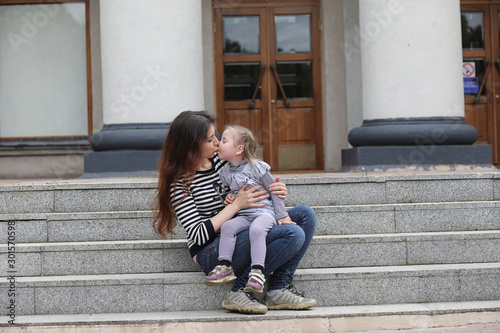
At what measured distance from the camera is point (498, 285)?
16.6ft

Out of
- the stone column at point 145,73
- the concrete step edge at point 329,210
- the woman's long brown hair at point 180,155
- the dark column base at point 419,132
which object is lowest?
the concrete step edge at point 329,210

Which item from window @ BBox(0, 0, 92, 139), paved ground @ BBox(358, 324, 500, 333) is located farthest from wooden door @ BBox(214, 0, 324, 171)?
paved ground @ BBox(358, 324, 500, 333)

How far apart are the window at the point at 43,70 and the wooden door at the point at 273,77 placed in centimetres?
223

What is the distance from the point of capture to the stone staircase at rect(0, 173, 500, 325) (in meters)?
4.96

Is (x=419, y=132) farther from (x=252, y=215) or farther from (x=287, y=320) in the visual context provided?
(x=287, y=320)

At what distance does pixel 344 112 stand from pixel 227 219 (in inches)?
250

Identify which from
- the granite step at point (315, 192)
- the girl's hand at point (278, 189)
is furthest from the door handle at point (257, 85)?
the girl's hand at point (278, 189)

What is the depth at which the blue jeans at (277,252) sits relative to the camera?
15.2ft

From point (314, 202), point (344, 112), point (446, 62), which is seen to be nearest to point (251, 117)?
point (344, 112)

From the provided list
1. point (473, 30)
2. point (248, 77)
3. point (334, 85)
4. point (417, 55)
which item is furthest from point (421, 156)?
point (473, 30)

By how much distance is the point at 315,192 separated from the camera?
6.19 metres

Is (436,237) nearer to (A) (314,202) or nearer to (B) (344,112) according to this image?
(A) (314,202)

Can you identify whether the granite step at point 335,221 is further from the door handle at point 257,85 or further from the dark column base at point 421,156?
the door handle at point 257,85

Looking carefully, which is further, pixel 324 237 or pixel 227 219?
pixel 324 237
